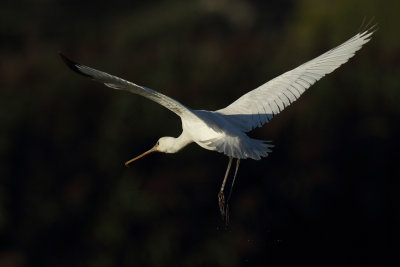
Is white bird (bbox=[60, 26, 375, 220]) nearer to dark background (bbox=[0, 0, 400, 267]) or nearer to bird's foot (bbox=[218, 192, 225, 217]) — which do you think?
bird's foot (bbox=[218, 192, 225, 217])

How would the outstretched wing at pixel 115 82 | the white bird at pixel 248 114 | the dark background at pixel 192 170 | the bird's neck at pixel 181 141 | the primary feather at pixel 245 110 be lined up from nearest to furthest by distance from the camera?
the outstretched wing at pixel 115 82
the primary feather at pixel 245 110
the white bird at pixel 248 114
the bird's neck at pixel 181 141
the dark background at pixel 192 170

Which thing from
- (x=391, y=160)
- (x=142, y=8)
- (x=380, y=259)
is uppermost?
(x=391, y=160)

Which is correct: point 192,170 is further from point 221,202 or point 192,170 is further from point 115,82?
point 115,82

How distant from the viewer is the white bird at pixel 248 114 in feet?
24.0

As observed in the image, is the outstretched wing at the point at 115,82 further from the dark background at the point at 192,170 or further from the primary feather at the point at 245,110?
the dark background at the point at 192,170

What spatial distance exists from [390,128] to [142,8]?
19.1 meters

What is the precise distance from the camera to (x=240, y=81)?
13.1 m

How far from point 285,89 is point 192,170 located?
4338mm

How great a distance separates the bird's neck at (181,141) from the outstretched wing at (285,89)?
1.23 ft

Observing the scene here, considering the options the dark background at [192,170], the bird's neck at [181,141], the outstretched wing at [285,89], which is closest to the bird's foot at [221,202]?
the bird's neck at [181,141]

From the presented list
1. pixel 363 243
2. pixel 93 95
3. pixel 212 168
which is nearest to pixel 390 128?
pixel 363 243

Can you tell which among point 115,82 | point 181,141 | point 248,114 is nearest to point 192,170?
point 181,141

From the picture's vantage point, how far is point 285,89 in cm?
829

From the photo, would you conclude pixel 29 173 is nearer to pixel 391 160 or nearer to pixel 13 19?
pixel 391 160
